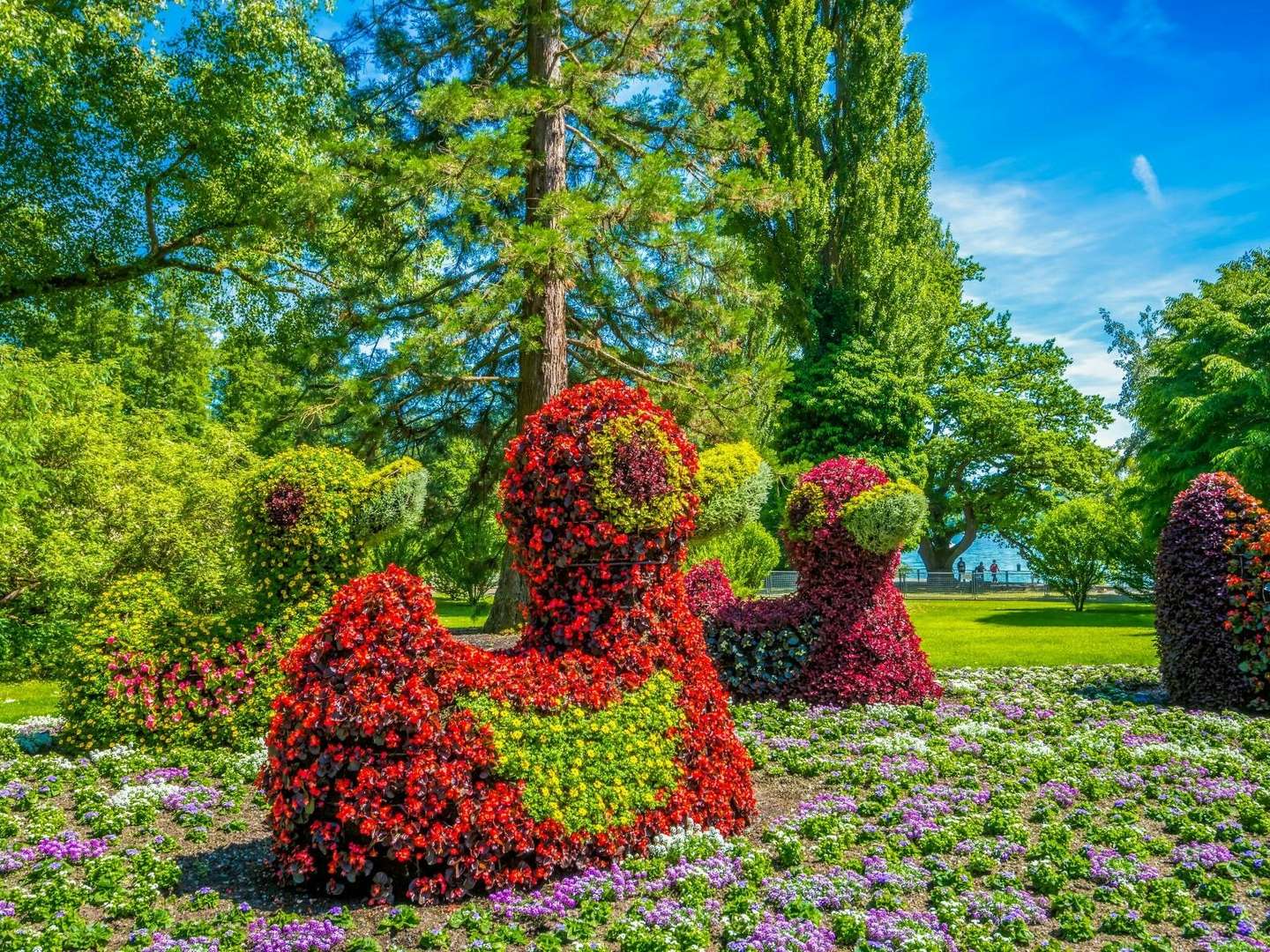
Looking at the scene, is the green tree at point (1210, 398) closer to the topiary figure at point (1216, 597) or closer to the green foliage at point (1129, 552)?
the green foliage at point (1129, 552)

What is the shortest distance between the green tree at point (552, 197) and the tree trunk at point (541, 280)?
3 cm

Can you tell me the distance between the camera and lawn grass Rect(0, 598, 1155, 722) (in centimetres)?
1228

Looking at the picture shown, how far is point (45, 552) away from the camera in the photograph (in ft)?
43.2

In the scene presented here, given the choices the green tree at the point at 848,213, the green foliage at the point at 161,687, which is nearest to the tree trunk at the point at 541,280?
the green foliage at the point at 161,687

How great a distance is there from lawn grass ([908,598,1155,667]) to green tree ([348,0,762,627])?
702 centimetres

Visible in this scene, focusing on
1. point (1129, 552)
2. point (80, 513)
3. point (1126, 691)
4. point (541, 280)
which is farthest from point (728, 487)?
point (1129, 552)

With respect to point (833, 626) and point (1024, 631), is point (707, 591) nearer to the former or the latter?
point (833, 626)

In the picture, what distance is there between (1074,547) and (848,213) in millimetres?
12269

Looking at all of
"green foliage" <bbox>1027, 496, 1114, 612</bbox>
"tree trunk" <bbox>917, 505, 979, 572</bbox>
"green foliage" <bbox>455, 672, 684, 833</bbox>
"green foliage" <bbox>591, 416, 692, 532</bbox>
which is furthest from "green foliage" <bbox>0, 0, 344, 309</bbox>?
"tree trunk" <bbox>917, 505, 979, 572</bbox>

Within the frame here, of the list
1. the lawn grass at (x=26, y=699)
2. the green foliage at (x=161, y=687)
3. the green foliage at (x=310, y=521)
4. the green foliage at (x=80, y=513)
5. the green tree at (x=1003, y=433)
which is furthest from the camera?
the green tree at (x=1003, y=433)

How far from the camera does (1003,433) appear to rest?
36656mm

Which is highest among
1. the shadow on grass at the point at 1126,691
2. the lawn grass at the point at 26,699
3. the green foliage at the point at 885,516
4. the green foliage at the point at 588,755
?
the green foliage at the point at 885,516

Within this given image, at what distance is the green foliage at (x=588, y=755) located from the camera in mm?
4473

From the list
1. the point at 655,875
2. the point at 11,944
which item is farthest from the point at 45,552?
the point at 655,875
